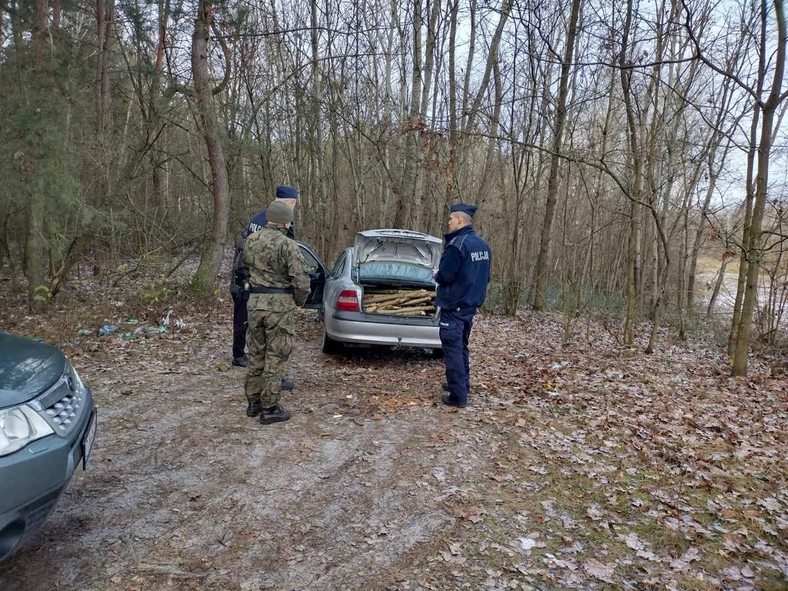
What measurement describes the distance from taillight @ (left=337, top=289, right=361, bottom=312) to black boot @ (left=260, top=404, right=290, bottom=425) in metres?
1.99

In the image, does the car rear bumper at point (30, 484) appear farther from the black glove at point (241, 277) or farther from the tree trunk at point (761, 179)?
the tree trunk at point (761, 179)

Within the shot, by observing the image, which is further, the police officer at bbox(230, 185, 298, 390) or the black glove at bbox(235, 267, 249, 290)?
the black glove at bbox(235, 267, 249, 290)

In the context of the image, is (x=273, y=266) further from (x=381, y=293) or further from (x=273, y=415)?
(x=381, y=293)

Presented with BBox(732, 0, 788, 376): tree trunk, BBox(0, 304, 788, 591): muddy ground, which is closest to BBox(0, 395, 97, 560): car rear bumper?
BBox(0, 304, 788, 591): muddy ground

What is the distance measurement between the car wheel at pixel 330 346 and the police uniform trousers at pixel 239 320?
1152mm

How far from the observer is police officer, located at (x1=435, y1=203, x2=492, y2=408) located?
5379 millimetres

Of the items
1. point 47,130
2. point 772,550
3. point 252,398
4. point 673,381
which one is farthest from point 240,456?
point 47,130

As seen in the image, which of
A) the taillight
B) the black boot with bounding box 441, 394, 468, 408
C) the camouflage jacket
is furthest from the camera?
the taillight

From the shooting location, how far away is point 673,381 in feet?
24.1

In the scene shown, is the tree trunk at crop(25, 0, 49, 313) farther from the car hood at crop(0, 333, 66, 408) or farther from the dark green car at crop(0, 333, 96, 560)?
→ the dark green car at crop(0, 333, 96, 560)

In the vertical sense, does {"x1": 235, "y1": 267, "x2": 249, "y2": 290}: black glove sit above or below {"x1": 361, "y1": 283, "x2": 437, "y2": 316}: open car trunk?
above

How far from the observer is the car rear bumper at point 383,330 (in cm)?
670

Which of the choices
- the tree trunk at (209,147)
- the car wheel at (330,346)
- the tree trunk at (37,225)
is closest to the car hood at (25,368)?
the car wheel at (330,346)

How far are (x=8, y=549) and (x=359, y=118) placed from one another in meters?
14.9
